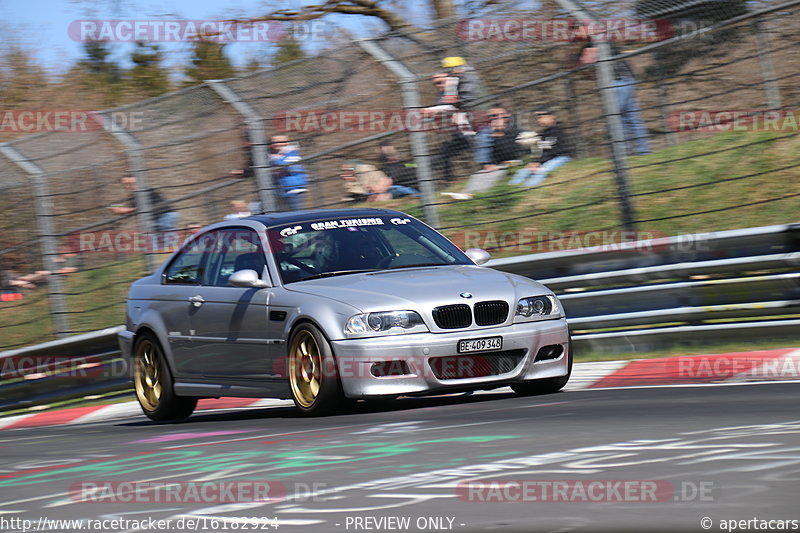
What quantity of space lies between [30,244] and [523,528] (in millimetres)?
11844

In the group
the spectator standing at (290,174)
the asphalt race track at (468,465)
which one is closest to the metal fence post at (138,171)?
the spectator standing at (290,174)

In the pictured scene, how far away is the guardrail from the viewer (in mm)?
9945

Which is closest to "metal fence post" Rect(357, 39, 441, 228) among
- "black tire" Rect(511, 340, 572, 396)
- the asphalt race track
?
"black tire" Rect(511, 340, 572, 396)

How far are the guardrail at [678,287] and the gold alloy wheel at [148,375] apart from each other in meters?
3.06

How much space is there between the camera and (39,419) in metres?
12.2

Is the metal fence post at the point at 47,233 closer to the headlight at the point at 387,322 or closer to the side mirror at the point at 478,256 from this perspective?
the side mirror at the point at 478,256

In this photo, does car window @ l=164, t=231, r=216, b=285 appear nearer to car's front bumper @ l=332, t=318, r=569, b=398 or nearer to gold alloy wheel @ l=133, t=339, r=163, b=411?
gold alloy wheel @ l=133, t=339, r=163, b=411

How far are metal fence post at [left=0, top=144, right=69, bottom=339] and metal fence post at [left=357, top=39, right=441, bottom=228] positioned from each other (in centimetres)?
377

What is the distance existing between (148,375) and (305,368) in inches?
92.8

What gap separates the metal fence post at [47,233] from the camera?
13.4 m

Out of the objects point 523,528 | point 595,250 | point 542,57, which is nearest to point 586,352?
point 595,250

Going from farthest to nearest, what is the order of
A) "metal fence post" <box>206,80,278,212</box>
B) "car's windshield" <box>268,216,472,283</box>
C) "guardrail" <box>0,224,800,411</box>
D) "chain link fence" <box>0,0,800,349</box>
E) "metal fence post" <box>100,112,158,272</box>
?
"metal fence post" <box>100,112,158,272</box>, "metal fence post" <box>206,80,278,212</box>, "chain link fence" <box>0,0,800,349</box>, "guardrail" <box>0,224,800,411</box>, "car's windshield" <box>268,216,472,283</box>

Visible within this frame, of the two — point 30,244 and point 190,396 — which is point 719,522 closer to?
point 190,396

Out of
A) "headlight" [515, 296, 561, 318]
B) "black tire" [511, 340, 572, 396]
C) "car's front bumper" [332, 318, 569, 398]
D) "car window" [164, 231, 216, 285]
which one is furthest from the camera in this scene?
"car window" [164, 231, 216, 285]
